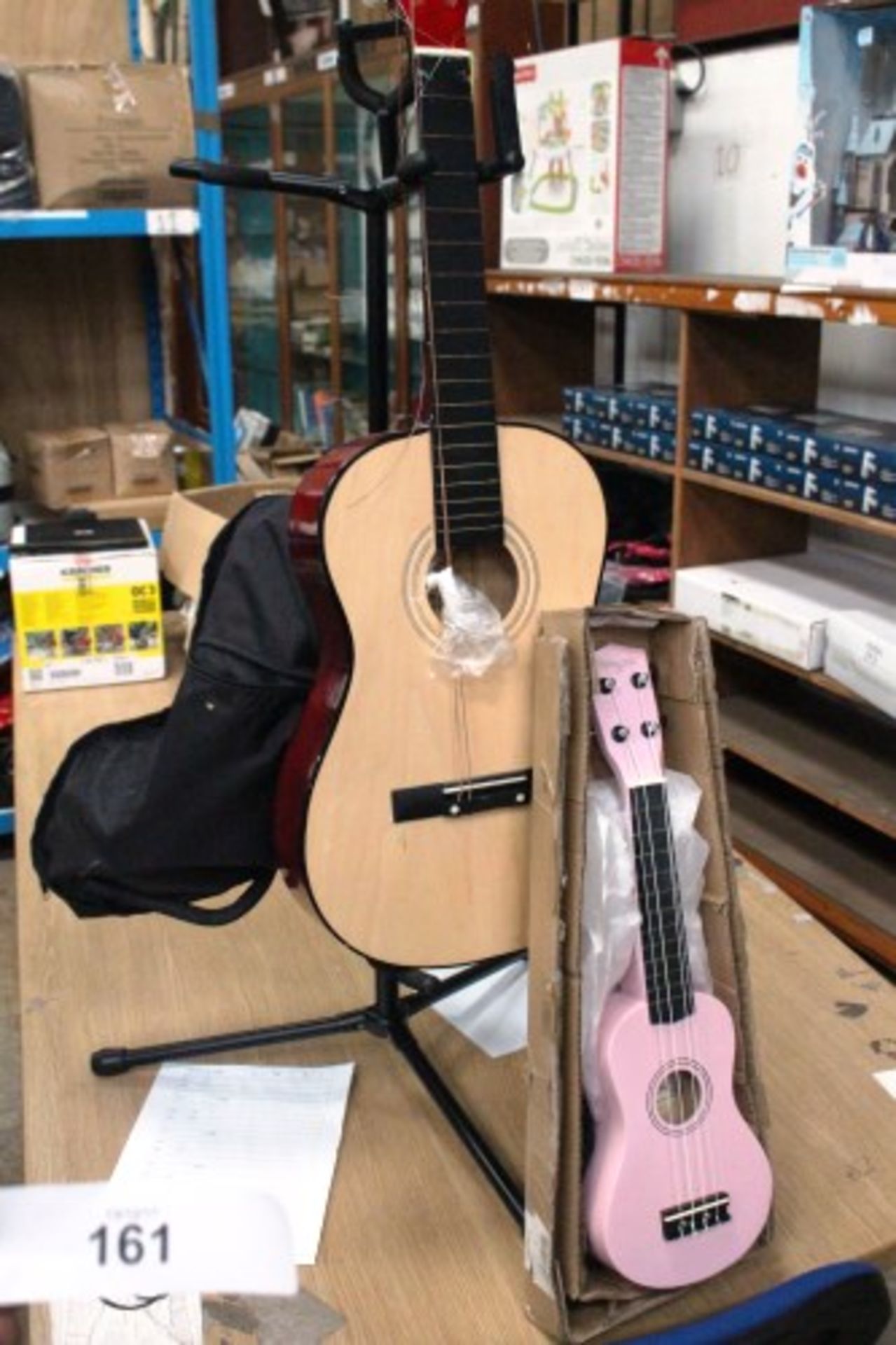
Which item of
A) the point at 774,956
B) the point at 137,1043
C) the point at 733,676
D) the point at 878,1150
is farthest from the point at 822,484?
the point at 137,1043

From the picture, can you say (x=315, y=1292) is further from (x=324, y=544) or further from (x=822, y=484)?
(x=822, y=484)

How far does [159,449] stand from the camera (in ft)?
8.00

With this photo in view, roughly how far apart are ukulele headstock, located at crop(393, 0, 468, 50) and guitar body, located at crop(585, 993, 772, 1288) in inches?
28.9

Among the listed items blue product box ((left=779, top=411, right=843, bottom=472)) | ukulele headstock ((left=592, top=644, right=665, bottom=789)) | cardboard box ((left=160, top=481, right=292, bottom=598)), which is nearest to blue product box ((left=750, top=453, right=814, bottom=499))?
blue product box ((left=779, top=411, right=843, bottom=472))

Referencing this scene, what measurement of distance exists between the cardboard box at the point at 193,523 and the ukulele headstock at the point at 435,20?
3.23ft

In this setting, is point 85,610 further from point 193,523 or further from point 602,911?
point 602,911

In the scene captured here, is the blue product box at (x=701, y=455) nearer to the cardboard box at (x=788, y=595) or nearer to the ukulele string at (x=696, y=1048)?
the cardboard box at (x=788, y=595)

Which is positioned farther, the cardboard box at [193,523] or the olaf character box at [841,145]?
the cardboard box at [193,523]

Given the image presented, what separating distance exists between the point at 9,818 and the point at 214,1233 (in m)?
2.33

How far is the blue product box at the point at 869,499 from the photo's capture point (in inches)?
72.7

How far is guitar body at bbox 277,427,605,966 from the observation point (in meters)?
0.92

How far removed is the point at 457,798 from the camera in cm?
95

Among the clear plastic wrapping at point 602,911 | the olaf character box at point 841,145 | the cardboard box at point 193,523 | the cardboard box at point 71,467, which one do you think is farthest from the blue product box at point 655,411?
the clear plastic wrapping at point 602,911

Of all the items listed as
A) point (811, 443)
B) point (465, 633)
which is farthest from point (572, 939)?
point (811, 443)
